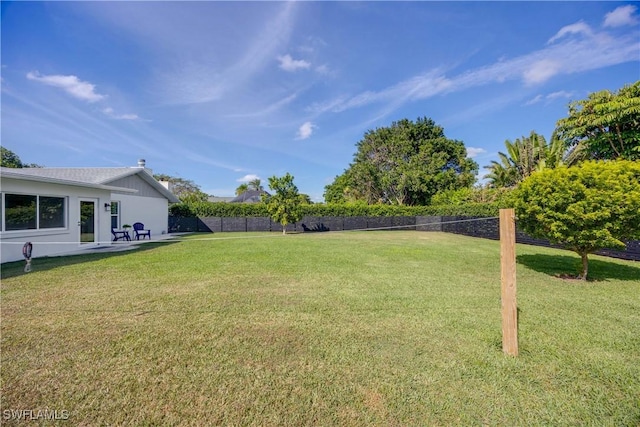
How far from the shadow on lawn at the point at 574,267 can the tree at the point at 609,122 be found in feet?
23.8

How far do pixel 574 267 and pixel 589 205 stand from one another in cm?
274

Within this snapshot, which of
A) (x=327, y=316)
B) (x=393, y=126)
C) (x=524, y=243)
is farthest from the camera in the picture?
(x=393, y=126)

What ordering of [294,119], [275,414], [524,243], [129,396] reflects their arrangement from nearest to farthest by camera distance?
1. [275,414]
2. [129,396]
3. [524,243]
4. [294,119]

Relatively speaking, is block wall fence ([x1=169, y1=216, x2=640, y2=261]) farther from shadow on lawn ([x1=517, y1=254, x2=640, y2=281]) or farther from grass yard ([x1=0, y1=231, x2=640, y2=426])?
grass yard ([x1=0, y1=231, x2=640, y2=426])

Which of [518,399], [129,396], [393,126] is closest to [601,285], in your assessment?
[518,399]

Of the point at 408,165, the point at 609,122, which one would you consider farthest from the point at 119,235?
the point at 408,165

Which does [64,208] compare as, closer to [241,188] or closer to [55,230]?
[55,230]

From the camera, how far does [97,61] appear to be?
10.3 m

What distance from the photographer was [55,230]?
30.9ft

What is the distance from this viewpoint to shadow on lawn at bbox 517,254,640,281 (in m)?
6.70

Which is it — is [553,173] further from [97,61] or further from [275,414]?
[97,61]

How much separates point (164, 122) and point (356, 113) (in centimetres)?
1219

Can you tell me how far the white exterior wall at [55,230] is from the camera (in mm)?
7911

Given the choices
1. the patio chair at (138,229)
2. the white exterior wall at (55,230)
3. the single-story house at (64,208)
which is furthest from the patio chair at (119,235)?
the patio chair at (138,229)
